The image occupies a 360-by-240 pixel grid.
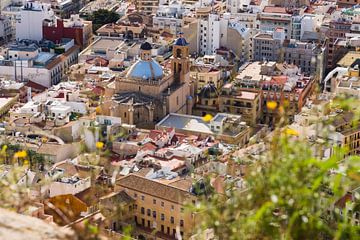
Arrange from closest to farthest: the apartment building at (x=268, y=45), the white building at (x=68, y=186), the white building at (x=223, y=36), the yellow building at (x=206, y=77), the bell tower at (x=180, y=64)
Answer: the white building at (x=68, y=186)
the bell tower at (x=180, y=64)
the yellow building at (x=206, y=77)
the apartment building at (x=268, y=45)
the white building at (x=223, y=36)

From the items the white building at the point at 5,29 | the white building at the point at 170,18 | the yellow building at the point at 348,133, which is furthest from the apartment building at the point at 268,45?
the white building at the point at 5,29

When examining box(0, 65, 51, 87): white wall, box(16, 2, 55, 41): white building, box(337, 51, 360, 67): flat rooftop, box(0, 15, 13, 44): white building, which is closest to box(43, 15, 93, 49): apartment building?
box(16, 2, 55, 41): white building

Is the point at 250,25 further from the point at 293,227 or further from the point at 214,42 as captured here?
the point at 293,227

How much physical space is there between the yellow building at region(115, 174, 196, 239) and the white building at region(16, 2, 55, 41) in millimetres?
17090

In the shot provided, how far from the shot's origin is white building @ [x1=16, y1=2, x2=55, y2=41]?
34438 mm

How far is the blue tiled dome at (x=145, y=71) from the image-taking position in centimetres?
2575

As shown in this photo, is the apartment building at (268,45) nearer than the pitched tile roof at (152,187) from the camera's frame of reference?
No

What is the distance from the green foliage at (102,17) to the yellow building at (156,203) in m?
19.5

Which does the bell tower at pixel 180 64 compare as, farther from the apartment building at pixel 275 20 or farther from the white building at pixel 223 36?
the apartment building at pixel 275 20

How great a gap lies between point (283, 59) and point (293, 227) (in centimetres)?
2686

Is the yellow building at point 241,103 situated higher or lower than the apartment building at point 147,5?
lower

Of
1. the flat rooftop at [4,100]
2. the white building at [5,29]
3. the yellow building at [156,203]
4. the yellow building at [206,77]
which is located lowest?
the yellow building at [156,203]

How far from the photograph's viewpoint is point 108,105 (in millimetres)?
25062

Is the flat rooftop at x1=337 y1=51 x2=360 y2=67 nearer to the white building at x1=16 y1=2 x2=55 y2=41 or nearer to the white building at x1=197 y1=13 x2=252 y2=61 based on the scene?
the white building at x1=197 y1=13 x2=252 y2=61
